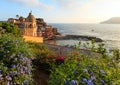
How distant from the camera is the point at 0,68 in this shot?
21.6 ft

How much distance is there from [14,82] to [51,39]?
344ft

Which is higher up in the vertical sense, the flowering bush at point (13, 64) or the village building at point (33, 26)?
the flowering bush at point (13, 64)

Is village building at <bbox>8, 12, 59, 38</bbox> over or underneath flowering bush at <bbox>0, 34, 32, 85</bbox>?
underneath

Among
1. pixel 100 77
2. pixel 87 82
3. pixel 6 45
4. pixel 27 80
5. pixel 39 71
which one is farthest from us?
pixel 39 71

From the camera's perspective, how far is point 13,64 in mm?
7406

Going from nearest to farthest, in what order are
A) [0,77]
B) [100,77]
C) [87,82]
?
1. [87,82]
2. [100,77]
3. [0,77]

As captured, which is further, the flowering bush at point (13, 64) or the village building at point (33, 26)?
the village building at point (33, 26)

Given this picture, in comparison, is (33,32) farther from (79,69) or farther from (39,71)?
(79,69)

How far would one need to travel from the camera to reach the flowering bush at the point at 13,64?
21.4 ft

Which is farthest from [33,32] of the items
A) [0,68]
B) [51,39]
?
[0,68]

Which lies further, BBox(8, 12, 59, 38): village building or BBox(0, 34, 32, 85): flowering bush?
BBox(8, 12, 59, 38): village building

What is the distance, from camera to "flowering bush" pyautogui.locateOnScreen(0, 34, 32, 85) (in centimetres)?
653

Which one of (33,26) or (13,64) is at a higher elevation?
(13,64)

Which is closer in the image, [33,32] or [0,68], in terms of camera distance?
[0,68]
